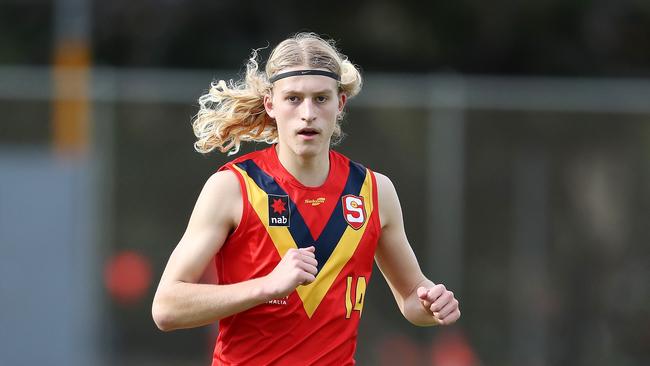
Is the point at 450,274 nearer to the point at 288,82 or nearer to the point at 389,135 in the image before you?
the point at 389,135

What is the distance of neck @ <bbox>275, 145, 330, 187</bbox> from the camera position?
4.52 metres

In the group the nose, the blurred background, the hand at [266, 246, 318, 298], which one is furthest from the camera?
the blurred background

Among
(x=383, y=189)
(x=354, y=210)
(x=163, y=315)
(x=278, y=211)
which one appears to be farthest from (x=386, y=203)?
(x=163, y=315)

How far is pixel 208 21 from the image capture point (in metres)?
13.8

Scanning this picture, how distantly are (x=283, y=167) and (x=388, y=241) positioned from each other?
0.48m

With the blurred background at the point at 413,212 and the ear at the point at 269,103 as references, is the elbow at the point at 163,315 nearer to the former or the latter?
the ear at the point at 269,103

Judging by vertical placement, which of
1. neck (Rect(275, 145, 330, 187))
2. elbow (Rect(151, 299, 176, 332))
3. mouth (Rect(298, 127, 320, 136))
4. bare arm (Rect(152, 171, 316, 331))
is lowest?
elbow (Rect(151, 299, 176, 332))

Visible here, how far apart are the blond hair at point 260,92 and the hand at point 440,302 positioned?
2.46ft

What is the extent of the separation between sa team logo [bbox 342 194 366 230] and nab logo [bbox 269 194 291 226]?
218 mm

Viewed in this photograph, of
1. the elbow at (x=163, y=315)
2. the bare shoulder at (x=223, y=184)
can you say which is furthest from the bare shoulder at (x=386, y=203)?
the elbow at (x=163, y=315)

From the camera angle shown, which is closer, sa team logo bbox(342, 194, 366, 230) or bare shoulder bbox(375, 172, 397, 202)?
sa team logo bbox(342, 194, 366, 230)

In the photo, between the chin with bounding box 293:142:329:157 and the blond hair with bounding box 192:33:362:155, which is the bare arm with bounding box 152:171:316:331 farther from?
the blond hair with bounding box 192:33:362:155

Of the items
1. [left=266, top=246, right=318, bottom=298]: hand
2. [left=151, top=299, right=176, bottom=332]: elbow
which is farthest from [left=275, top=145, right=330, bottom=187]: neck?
[left=151, top=299, right=176, bottom=332]: elbow

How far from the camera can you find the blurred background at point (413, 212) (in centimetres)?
1007
